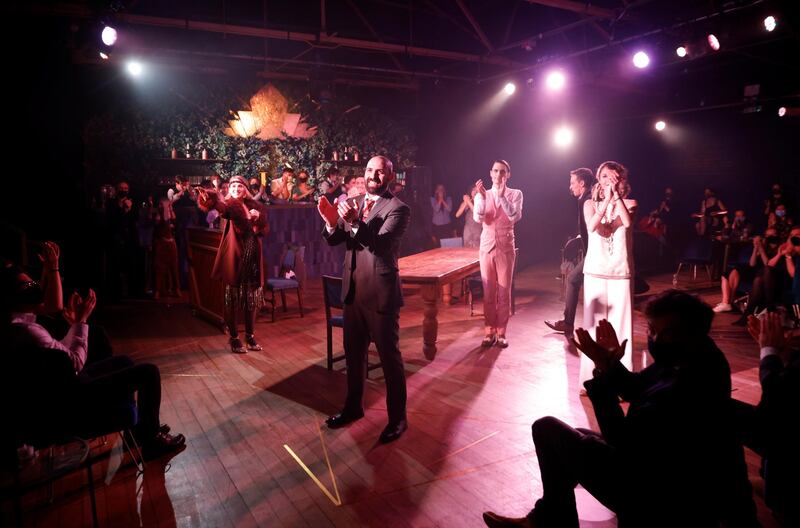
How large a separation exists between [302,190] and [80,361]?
7720 millimetres

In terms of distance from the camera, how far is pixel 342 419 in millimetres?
3680

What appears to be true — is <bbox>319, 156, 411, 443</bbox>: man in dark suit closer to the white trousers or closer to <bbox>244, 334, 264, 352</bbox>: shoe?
the white trousers

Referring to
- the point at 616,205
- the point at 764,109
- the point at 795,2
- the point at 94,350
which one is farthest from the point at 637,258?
the point at 94,350

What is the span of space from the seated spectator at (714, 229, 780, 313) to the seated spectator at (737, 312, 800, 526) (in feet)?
15.5

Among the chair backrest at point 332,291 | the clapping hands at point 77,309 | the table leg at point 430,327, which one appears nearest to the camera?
the clapping hands at point 77,309

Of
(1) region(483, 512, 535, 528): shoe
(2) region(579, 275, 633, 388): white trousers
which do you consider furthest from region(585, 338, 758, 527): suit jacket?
(2) region(579, 275, 633, 388): white trousers

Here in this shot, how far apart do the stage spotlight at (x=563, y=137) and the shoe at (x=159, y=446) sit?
12.9 meters

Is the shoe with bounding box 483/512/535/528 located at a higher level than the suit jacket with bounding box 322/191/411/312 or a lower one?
lower

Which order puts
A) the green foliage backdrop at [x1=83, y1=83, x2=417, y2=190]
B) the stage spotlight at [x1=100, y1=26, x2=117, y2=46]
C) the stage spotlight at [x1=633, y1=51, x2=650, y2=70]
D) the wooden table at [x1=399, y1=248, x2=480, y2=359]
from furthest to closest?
Result: the green foliage backdrop at [x1=83, y1=83, x2=417, y2=190] < the stage spotlight at [x1=633, y1=51, x2=650, y2=70] < the stage spotlight at [x1=100, y1=26, x2=117, y2=46] < the wooden table at [x1=399, y1=248, x2=480, y2=359]

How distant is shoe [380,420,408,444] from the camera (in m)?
3.42

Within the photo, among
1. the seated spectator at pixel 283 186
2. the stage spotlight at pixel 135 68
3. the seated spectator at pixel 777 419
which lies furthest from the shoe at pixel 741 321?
the stage spotlight at pixel 135 68

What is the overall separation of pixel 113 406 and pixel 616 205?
346 centimetres

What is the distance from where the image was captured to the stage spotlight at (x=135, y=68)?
28.1 feet

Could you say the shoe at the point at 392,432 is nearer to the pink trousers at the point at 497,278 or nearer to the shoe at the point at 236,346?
the pink trousers at the point at 497,278
